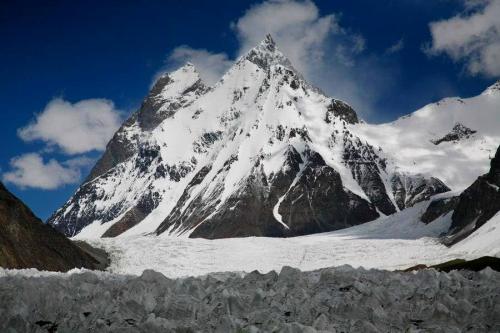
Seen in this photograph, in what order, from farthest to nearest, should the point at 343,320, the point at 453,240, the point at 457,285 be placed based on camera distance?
1. the point at 453,240
2. the point at 457,285
3. the point at 343,320

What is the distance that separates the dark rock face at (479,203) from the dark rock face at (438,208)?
36.2 feet

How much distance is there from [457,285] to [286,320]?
18.0 feet

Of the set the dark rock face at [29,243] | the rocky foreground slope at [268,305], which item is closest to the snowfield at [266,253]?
the dark rock face at [29,243]

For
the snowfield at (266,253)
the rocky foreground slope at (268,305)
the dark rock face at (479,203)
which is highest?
the dark rock face at (479,203)

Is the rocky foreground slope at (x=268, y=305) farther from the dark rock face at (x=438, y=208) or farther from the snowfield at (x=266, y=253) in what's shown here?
the dark rock face at (x=438, y=208)

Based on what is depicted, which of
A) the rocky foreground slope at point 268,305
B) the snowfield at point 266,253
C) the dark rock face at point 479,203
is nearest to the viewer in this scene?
the rocky foreground slope at point 268,305

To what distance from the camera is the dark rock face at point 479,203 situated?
107 m

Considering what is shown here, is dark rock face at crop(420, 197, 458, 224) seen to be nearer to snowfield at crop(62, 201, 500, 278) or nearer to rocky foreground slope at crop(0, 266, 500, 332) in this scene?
snowfield at crop(62, 201, 500, 278)

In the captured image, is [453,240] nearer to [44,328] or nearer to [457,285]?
[457,285]

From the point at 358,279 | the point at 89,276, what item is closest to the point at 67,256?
the point at 89,276

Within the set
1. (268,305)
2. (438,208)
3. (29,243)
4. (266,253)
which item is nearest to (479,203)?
(438,208)

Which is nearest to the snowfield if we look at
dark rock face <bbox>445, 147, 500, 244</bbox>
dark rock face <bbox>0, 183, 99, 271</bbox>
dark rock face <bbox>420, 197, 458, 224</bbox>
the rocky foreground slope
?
dark rock face <bbox>0, 183, 99, 271</bbox>

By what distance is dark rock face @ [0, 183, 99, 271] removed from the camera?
53.8 metres

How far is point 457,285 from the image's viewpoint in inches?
603
